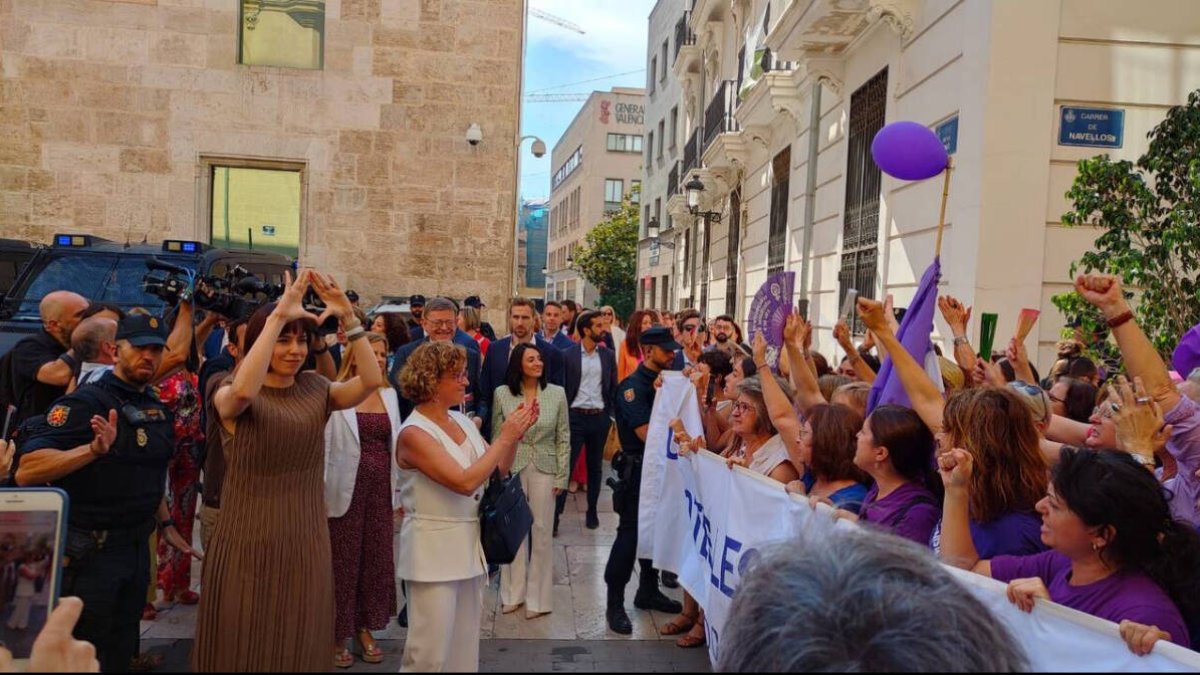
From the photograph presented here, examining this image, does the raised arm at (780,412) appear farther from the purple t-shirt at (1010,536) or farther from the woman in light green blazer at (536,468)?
the woman in light green blazer at (536,468)

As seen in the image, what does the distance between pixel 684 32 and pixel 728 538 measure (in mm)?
28119

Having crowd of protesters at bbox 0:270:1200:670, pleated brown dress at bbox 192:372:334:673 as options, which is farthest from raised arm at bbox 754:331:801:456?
pleated brown dress at bbox 192:372:334:673

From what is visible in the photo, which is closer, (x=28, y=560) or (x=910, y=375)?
(x=28, y=560)

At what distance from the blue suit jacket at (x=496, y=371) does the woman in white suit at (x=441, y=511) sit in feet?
11.0

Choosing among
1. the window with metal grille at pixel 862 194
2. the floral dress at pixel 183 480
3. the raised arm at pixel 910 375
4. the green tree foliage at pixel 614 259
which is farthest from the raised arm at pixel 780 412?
the green tree foliage at pixel 614 259

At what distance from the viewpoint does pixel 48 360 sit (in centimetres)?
506

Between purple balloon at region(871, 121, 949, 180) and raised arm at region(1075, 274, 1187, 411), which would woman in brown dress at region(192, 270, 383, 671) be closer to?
raised arm at region(1075, 274, 1187, 411)

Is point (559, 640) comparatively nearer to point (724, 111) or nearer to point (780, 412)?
point (780, 412)

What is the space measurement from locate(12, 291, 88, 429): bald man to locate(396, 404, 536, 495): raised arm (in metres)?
2.07

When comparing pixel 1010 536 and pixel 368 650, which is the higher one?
pixel 1010 536

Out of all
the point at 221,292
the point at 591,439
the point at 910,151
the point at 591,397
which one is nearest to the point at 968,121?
the point at 910,151

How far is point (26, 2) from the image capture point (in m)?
14.3

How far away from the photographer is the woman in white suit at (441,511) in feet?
12.0

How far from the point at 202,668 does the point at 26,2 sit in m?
15.2
